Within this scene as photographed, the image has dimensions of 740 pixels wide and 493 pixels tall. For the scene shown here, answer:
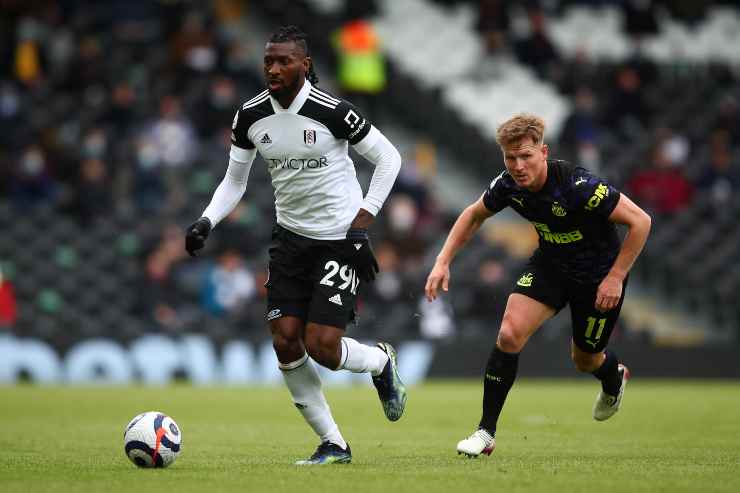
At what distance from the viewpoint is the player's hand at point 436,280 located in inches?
335

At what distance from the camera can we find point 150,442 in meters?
7.87

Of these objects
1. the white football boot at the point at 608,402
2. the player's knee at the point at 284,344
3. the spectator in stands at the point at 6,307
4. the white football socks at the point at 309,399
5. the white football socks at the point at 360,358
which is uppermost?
the player's knee at the point at 284,344

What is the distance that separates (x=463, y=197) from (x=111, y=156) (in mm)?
6388

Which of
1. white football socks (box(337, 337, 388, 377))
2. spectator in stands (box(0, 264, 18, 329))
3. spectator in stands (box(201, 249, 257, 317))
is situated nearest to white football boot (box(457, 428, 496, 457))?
white football socks (box(337, 337, 388, 377))

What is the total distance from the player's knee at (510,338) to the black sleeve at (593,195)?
904 millimetres

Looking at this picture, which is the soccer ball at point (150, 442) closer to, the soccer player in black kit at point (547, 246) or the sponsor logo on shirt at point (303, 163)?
the sponsor logo on shirt at point (303, 163)

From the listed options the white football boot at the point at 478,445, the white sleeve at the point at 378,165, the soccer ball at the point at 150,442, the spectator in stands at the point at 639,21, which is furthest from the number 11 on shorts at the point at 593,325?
the spectator in stands at the point at 639,21

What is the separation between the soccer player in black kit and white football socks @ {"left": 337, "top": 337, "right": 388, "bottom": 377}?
1.81ft

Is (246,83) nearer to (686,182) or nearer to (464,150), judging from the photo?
(464,150)

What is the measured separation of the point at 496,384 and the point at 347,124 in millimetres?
1972

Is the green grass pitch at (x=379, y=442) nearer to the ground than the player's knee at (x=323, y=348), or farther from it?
nearer to the ground

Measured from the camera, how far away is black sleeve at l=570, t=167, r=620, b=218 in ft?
27.7

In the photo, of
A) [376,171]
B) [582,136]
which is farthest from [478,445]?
[582,136]

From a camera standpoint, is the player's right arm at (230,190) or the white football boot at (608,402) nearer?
the player's right arm at (230,190)
